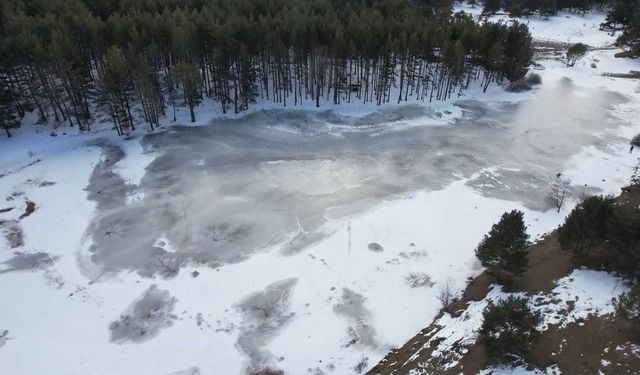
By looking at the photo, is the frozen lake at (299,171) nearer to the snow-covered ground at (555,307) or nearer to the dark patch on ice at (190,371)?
the dark patch on ice at (190,371)

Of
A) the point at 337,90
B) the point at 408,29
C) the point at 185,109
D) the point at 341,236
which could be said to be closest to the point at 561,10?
the point at 408,29

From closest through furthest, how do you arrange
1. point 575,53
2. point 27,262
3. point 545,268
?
point 545,268
point 27,262
point 575,53

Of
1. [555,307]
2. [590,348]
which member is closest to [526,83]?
[555,307]

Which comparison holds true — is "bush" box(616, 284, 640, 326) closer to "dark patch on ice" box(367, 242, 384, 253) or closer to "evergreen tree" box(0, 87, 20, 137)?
"dark patch on ice" box(367, 242, 384, 253)

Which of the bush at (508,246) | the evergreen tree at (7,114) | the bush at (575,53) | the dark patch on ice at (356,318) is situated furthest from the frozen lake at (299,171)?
the bush at (575,53)

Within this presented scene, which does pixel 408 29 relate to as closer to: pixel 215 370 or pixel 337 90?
pixel 337 90

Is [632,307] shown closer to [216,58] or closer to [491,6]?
[216,58]
